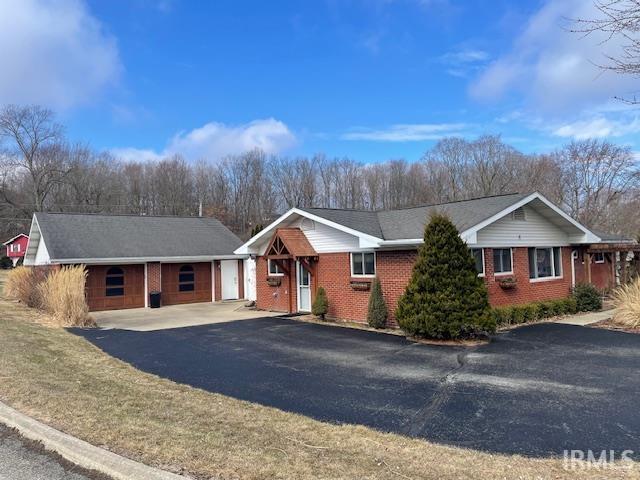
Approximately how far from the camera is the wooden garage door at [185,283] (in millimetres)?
22875

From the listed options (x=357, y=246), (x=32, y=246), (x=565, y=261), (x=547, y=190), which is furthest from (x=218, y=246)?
(x=547, y=190)

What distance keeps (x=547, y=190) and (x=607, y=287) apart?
26.4 metres

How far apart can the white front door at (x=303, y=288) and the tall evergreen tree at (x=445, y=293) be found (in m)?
5.97

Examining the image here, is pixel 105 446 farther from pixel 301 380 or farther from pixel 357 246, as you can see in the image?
pixel 357 246

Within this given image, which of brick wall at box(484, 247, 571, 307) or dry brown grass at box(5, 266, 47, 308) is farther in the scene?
dry brown grass at box(5, 266, 47, 308)

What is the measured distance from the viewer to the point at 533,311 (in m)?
14.1

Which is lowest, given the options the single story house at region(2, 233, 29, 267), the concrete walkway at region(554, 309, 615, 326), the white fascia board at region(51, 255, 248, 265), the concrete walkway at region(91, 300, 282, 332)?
the concrete walkway at region(554, 309, 615, 326)

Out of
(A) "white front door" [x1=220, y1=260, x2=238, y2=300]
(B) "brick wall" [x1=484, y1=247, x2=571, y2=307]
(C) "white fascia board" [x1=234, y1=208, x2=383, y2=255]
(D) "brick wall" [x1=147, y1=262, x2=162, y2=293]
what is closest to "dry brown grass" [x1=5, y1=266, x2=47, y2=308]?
(D) "brick wall" [x1=147, y1=262, x2=162, y2=293]

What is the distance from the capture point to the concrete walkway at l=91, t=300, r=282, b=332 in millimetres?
15888

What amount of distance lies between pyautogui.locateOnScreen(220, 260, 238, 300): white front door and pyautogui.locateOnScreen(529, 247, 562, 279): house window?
49.3ft

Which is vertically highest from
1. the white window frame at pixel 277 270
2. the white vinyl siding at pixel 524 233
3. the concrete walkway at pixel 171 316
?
the white vinyl siding at pixel 524 233

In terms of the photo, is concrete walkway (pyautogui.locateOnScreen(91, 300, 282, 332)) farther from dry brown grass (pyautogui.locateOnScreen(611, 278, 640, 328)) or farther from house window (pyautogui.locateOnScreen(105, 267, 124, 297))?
dry brown grass (pyautogui.locateOnScreen(611, 278, 640, 328))

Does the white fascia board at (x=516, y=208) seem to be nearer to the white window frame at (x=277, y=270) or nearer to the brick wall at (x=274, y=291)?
the brick wall at (x=274, y=291)

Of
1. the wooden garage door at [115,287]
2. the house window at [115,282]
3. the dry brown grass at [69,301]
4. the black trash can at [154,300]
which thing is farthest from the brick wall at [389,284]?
the house window at [115,282]
